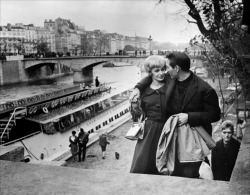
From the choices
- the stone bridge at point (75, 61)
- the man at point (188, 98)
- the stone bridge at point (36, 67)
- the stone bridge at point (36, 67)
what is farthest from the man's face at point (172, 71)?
the stone bridge at point (36, 67)

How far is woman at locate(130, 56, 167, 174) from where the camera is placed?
172 centimetres

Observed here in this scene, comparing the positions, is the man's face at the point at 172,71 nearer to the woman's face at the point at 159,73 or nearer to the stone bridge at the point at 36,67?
the woman's face at the point at 159,73

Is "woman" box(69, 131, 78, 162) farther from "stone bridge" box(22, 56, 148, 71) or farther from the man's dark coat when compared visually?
"stone bridge" box(22, 56, 148, 71)

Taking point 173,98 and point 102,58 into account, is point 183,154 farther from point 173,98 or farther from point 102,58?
point 102,58

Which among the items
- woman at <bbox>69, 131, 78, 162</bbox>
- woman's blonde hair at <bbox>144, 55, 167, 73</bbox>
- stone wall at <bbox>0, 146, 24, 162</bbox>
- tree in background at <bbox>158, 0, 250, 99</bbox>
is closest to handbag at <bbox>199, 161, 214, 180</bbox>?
woman's blonde hair at <bbox>144, 55, 167, 73</bbox>

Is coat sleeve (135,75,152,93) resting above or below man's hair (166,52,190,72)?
below

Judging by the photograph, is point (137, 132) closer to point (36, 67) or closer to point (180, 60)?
point (180, 60)

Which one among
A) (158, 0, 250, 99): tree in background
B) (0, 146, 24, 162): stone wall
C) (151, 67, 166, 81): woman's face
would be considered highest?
(158, 0, 250, 99): tree in background

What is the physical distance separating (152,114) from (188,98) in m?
0.21

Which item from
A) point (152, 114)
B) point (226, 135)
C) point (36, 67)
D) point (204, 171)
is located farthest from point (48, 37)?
point (204, 171)

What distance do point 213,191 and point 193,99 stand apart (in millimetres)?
539

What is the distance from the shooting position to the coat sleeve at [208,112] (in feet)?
5.37

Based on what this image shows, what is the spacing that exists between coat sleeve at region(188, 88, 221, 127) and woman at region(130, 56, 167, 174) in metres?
0.16

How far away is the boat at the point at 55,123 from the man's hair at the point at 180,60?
4791 millimetres
